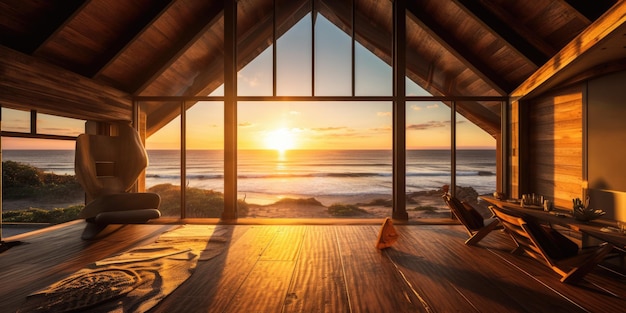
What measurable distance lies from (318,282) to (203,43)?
4.90 meters

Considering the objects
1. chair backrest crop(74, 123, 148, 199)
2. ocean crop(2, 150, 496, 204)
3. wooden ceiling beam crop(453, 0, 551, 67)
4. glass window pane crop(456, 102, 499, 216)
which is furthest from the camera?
ocean crop(2, 150, 496, 204)

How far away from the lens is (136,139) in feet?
16.0

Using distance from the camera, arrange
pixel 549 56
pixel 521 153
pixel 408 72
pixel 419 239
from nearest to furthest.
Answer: pixel 419 239 < pixel 549 56 < pixel 521 153 < pixel 408 72

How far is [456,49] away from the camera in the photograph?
206 inches

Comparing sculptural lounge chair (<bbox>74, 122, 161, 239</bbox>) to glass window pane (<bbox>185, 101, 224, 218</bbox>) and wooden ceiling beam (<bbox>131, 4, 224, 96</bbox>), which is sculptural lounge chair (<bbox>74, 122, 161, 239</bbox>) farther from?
glass window pane (<bbox>185, 101, 224, 218</bbox>)

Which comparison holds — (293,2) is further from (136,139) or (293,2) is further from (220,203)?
(220,203)

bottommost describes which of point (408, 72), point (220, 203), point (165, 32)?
point (220, 203)

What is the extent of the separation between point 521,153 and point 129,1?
22.9 feet

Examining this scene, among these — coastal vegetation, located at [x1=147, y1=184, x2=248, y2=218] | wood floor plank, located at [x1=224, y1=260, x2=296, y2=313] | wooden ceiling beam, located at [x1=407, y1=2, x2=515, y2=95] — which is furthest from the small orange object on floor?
coastal vegetation, located at [x1=147, y1=184, x2=248, y2=218]

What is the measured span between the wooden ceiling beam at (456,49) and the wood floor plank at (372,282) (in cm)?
368

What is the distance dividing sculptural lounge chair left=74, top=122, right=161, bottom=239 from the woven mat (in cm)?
65

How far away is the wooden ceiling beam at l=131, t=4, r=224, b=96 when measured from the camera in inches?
209

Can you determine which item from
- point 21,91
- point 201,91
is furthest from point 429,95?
point 21,91

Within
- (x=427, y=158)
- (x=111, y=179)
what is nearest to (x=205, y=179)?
(x=111, y=179)
